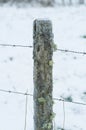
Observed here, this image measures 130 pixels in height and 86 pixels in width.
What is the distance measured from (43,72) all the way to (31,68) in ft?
11.9

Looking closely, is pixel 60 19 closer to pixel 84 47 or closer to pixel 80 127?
pixel 84 47

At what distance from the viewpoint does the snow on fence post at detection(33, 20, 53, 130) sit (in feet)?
11.1

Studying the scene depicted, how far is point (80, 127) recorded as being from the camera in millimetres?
4863

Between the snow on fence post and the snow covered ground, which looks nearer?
the snow on fence post

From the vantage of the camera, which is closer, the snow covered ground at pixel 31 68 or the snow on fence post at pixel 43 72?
the snow on fence post at pixel 43 72

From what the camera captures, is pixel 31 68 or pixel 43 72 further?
pixel 31 68

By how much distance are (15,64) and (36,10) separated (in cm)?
597

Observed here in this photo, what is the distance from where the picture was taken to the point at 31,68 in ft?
23.3

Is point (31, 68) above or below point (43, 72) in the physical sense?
below

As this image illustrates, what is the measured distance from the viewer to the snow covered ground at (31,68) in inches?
203

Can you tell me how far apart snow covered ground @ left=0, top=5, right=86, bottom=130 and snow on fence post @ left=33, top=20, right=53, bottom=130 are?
4.04 ft

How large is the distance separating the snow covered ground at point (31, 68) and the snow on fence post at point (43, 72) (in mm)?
A: 1230

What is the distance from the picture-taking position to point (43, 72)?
3.50m

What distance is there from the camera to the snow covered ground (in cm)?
517
